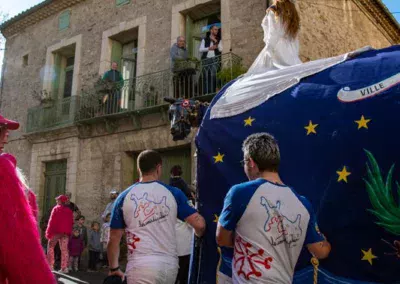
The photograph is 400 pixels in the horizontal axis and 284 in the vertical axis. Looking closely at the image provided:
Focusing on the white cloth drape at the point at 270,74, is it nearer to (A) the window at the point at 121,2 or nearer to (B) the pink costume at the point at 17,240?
(B) the pink costume at the point at 17,240

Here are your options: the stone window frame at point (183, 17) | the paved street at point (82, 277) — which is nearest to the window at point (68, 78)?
the stone window frame at point (183, 17)

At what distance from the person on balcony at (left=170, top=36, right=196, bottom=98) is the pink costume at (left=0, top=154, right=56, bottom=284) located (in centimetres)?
817

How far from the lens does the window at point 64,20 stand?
13443 millimetres

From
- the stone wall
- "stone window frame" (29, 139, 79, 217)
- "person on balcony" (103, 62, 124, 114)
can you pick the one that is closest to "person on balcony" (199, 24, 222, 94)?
the stone wall

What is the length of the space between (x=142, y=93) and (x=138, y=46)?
1.60 metres

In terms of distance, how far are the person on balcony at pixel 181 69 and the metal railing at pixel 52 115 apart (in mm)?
3901

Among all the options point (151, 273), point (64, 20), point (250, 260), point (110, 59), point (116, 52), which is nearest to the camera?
point (250, 260)

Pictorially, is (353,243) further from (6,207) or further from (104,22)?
(104,22)

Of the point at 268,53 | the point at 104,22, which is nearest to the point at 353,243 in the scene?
the point at 268,53

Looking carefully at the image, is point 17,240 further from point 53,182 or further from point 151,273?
point 53,182

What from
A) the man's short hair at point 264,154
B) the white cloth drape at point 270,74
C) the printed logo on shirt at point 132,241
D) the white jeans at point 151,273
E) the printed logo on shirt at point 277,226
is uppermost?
the white cloth drape at point 270,74

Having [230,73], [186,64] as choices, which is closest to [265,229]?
[230,73]

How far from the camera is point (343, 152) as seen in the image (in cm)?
279

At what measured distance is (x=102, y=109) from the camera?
11336 millimetres
